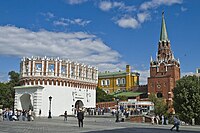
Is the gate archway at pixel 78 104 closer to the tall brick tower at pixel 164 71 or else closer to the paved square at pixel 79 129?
the paved square at pixel 79 129

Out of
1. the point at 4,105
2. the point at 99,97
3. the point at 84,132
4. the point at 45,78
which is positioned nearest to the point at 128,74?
the point at 99,97

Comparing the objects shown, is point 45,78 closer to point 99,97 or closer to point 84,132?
point 84,132

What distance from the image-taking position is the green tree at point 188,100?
43250mm

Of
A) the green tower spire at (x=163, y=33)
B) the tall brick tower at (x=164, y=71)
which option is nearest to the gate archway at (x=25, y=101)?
the tall brick tower at (x=164, y=71)

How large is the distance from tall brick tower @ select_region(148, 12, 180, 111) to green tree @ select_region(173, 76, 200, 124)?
43638mm

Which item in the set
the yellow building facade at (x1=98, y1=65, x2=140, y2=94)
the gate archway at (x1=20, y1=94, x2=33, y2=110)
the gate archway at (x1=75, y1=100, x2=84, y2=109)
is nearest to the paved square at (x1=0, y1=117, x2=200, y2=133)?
the gate archway at (x1=20, y1=94, x2=33, y2=110)

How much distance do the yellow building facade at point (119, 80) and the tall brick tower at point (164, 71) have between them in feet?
68.5

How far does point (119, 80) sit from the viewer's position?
121250 millimetres

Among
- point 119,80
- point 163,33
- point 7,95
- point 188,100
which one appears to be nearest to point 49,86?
point 7,95

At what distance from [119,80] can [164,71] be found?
1182 inches

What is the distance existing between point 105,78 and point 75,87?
70531 millimetres

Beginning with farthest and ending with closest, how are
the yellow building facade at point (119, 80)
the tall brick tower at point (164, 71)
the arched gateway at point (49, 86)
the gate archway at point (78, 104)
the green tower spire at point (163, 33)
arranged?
the yellow building facade at point (119, 80), the green tower spire at point (163, 33), the tall brick tower at point (164, 71), the gate archway at point (78, 104), the arched gateway at point (49, 86)

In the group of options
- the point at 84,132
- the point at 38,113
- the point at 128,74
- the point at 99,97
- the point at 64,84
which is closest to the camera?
the point at 84,132

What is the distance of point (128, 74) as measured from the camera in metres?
118
